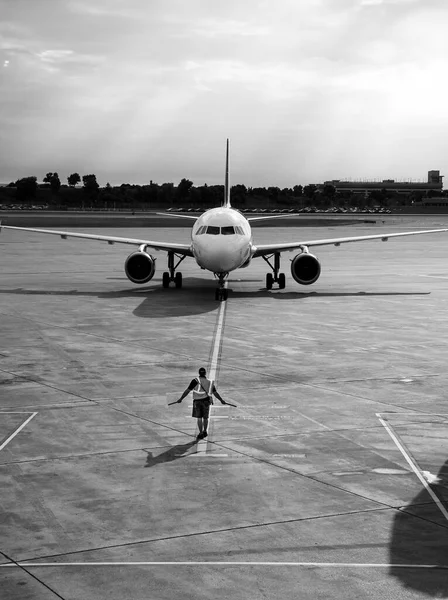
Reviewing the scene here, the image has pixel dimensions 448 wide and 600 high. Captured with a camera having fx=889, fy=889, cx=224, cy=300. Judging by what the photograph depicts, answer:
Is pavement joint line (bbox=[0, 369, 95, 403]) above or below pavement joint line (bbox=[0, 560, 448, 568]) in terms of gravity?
below

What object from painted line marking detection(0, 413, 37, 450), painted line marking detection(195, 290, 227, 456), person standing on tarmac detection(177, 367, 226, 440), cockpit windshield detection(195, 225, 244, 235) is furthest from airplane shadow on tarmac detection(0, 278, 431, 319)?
person standing on tarmac detection(177, 367, 226, 440)

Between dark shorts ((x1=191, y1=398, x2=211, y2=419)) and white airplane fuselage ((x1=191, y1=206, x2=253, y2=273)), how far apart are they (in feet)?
A: 77.9

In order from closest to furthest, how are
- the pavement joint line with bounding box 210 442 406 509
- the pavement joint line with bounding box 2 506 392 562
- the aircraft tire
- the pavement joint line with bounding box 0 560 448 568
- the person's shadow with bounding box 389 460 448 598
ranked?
the person's shadow with bounding box 389 460 448 598 → the pavement joint line with bounding box 0 560 448 568 → the pavement joint line with bounding box 2 506 392 562 → the pavement joint line with bounding box 210 442 406 509 → the aircraft tire

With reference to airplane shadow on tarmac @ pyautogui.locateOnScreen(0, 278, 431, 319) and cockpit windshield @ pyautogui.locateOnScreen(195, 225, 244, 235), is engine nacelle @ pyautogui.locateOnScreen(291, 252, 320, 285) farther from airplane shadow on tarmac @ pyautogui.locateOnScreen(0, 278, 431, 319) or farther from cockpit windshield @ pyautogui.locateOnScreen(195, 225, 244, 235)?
cockpit windshield @ pyautogui.locateOnScreen(195, 225, 244, 235)

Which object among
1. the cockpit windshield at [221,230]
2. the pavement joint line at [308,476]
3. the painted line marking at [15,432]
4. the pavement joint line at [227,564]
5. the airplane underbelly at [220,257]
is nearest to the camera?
the pavement joint line at [227,564]

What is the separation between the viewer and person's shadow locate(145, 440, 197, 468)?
16.7 m

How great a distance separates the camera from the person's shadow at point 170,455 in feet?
54.6

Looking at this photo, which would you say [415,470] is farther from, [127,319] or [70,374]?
[127,319]

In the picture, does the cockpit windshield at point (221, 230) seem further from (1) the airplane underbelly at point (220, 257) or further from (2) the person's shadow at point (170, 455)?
(2) the person's shadow at point (170, 455)

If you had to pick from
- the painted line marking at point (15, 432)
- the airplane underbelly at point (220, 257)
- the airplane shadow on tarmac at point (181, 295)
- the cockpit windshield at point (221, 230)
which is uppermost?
Result: the cockpit windshield at point (221, 230)

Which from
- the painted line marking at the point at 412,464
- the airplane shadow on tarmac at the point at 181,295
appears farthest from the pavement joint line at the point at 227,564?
the airplane shadow on tarmac at the point at 181,295

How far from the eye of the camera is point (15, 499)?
47.3 feet

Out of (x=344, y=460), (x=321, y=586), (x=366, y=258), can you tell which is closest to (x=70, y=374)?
(x=344, y=460)

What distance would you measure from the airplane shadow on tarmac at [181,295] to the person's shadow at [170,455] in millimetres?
21504
